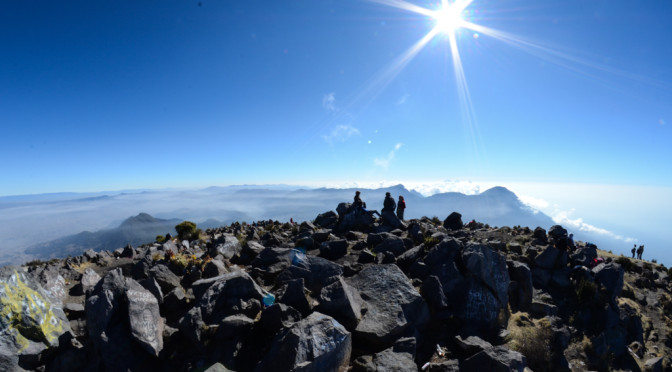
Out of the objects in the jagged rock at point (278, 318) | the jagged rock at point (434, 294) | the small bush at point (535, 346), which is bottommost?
the small bush at point (535, 346)

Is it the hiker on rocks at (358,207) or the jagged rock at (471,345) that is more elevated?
the hiker on rocks at (358,207)

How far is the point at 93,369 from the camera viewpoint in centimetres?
620

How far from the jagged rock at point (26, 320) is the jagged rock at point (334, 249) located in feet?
32.5

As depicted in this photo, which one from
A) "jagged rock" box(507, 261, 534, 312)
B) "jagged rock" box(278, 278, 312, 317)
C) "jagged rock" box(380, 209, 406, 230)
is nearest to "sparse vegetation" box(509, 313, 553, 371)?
"jagged rock" box(507, 261, 534, 312)

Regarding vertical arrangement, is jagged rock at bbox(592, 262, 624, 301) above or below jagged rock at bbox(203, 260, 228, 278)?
below

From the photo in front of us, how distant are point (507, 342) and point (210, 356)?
869 cm

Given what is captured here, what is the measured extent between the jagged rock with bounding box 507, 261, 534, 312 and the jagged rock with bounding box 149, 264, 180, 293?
43.9 feet

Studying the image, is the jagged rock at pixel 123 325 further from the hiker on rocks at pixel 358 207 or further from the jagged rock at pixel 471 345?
the hiker on rocks at pixel 358 207

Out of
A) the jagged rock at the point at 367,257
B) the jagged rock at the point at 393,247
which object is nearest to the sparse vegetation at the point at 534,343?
the jagged rock at the point at 393,247

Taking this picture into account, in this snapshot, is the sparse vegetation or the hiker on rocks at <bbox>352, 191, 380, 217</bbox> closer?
the sparse vegetation

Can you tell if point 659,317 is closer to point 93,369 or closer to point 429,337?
point 429,337

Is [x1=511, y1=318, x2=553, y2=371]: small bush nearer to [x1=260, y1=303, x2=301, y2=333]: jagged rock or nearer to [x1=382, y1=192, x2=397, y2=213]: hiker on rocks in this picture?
[x1=260, y1=303, x2=301, y2=333]: jagged rock

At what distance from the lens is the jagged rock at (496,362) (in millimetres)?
5934

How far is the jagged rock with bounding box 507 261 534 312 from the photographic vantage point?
10430 millimetres
